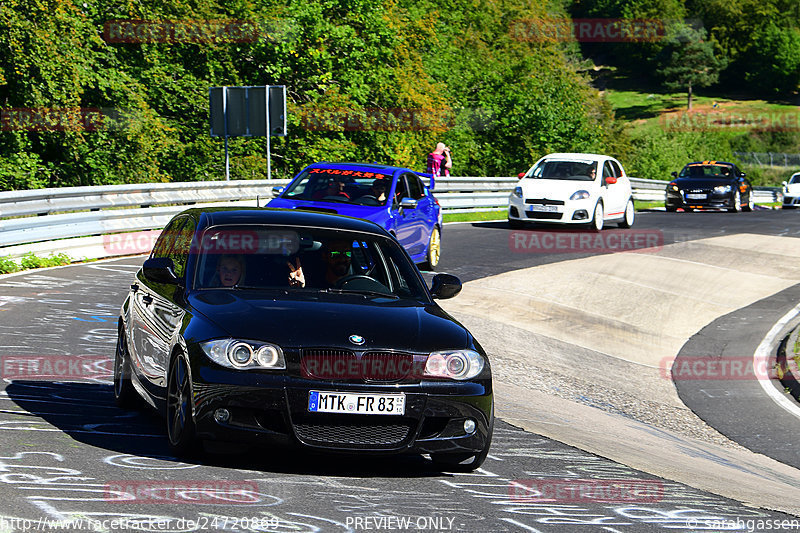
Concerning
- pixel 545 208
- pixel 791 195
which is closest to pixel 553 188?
pixel 545 208

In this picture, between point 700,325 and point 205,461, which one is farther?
point 700,325

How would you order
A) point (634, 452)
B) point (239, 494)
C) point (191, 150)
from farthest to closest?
1. point (191, 150)
2. point (634, 452)
3. point (239, 494)

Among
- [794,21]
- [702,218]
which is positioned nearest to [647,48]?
[794,21]

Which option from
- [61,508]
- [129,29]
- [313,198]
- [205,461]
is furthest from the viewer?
[129,29]

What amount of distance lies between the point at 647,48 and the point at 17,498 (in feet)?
503

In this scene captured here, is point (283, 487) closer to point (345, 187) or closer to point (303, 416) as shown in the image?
point (303, 416)

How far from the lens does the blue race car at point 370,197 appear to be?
1658cm

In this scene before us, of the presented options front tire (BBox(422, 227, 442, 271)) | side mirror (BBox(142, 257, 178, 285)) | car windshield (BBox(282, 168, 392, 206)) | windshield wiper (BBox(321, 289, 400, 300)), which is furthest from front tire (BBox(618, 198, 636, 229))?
side mirror (BBox(142, 257, 178, 285))

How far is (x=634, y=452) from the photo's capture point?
816 cm

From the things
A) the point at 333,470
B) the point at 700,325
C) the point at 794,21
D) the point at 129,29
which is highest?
the point at 794,21

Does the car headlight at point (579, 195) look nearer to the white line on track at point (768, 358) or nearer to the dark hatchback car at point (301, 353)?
the white line on track at point (768, 358)

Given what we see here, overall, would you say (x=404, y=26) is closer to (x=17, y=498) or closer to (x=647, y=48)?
(x=17, y=498)

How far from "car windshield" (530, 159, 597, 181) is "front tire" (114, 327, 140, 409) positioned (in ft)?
62.5

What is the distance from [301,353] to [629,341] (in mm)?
11065
